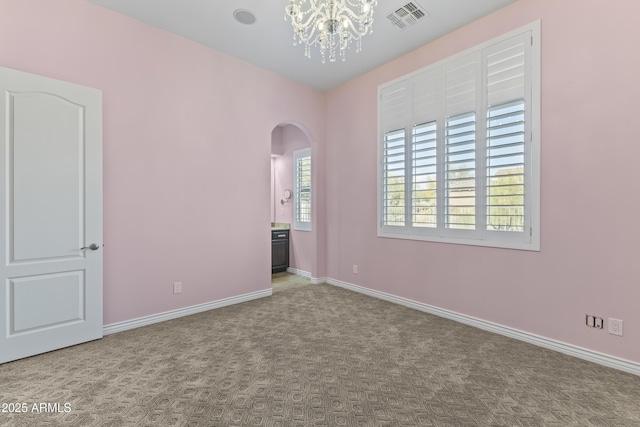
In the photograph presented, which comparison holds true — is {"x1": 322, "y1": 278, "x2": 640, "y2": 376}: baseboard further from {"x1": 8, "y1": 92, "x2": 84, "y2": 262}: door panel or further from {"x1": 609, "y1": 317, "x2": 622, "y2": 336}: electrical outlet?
{"x1": 8, "y1": 92, "x2": 84, "y2": 262}: door panel

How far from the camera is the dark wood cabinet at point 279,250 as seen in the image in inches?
233

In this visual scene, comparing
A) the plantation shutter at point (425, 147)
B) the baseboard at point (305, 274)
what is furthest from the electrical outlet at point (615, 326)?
the baseboard at point (305, 274)

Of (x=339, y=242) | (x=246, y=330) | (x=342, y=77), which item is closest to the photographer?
(x=246, y=330)

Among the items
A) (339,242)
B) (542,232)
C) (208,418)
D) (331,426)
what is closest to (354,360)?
(331,426)

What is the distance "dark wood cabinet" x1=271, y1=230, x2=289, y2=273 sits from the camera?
19.4ft

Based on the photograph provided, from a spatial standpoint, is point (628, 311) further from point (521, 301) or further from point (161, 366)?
point (161, 366)

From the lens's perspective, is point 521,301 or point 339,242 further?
point 339,242

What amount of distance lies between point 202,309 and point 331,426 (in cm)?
252

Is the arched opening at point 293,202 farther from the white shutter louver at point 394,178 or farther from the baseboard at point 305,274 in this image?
the white shutter louver at point 394,178

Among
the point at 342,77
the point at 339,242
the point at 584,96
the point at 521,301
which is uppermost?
the point at 342,77

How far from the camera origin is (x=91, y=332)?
9.30ft

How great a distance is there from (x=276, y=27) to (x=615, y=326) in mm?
4318

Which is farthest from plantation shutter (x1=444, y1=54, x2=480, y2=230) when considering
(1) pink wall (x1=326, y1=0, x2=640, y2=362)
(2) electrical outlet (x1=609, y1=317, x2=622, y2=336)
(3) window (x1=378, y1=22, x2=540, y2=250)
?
(2) electrical outlet (x1=609, y1=317, x2=622, y2=336)

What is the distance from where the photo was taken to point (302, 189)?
19.6 feet
